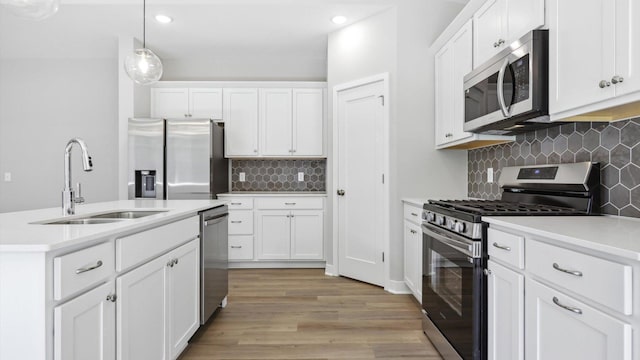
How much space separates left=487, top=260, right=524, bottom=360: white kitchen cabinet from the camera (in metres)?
1.40

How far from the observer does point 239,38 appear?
14.1 feet

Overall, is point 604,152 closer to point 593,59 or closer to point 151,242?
point 593,59

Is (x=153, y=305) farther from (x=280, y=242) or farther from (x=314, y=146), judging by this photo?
(x=314, y=146)

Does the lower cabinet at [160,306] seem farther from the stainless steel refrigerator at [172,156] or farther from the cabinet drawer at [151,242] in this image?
the stainless steel refrigerator at [172,156]

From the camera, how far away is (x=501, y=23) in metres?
2.16

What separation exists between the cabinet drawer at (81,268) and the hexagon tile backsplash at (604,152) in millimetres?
2231

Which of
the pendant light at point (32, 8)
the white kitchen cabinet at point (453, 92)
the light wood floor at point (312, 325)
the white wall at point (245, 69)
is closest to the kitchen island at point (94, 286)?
the light wood floor at point (312, 325)

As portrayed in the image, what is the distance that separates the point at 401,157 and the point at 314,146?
4.79ft

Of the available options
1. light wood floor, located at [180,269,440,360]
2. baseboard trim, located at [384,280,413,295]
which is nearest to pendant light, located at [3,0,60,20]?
light wood floor, located at [180,269,440,360]

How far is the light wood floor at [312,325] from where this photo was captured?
7.23 feet

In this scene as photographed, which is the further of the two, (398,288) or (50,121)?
(50,121)

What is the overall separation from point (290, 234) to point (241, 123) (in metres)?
1.57

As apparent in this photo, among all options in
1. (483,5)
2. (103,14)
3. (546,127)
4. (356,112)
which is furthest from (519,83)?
(103,14)

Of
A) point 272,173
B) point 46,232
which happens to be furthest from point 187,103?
point 46,232
